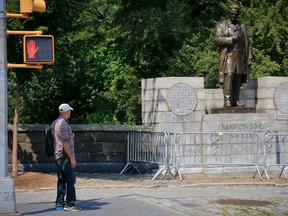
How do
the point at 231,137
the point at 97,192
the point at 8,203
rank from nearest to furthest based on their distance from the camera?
the point at 8,203, the point at 97,192, the point at 231,137

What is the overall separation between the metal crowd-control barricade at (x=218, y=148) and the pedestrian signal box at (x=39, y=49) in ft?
27.0

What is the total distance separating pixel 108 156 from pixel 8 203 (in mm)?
8527

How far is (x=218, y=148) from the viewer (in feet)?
66.0

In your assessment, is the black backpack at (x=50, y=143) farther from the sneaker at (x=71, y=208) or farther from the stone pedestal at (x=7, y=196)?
the stone pedestal at (x=7, y=196)

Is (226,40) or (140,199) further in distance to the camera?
(226,40)

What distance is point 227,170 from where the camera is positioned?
Result: 2017 centimetres

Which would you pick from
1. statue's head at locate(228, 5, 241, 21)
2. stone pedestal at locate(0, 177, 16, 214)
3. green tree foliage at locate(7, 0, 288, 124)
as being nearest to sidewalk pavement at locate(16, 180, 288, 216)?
stone pedestal at locate(0, 177, 16, 214)

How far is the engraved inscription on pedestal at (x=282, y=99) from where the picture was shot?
21.1m

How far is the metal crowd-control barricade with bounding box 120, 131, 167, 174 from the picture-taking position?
18875 mm

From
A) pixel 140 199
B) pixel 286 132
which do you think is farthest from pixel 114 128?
pixel 140 199

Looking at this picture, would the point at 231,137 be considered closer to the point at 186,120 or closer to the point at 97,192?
the point at 186,120

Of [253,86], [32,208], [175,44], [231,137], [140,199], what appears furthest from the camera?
[175,44]

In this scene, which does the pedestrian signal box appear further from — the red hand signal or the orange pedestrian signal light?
the orange pedestrian signal light

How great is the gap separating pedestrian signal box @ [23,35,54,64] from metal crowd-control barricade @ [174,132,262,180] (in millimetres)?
8225
